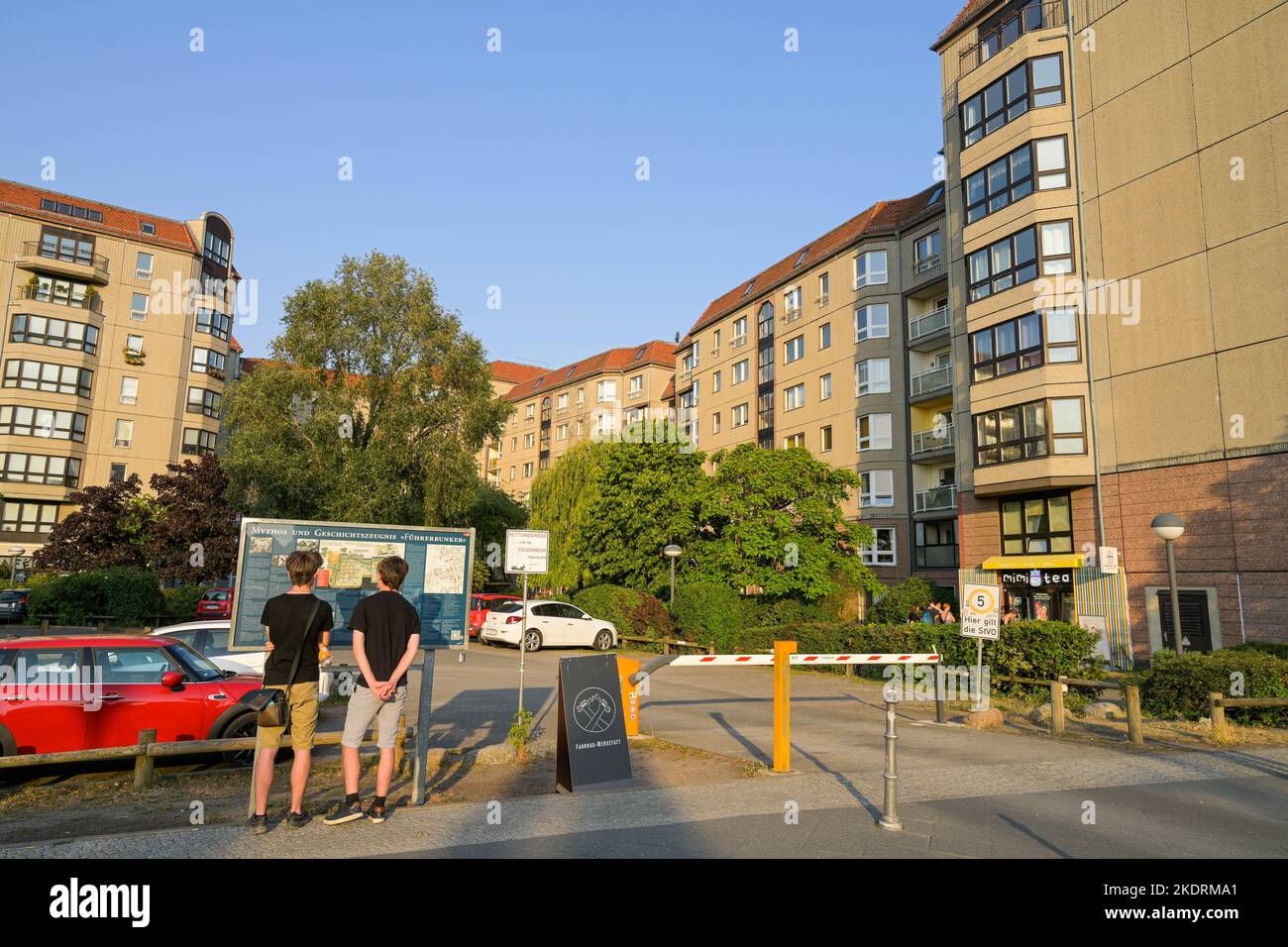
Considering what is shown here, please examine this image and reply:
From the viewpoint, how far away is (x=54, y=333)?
4816cm

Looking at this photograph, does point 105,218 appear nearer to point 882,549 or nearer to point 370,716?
point 882,549

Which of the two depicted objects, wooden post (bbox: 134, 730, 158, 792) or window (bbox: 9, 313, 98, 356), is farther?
window (bbox: 9, 313, 98, 356)

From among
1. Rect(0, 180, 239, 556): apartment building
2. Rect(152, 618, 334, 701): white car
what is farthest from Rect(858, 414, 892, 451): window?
Rect(0, 180, 239, 556): apartment building

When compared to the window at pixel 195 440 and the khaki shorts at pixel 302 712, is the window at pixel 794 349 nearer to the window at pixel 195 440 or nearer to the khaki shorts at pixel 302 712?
Result: the window at pixel 195 440

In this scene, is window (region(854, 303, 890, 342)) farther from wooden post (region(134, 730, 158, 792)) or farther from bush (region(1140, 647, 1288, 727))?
wooden post (region(134, 730, 158, 792))

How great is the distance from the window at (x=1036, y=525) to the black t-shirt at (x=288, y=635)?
966 inches

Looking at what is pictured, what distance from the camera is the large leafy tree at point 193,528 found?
119 ft

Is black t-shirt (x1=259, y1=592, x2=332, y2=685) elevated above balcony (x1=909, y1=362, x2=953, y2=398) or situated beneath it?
situated beneath

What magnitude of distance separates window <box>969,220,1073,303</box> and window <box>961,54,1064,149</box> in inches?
169

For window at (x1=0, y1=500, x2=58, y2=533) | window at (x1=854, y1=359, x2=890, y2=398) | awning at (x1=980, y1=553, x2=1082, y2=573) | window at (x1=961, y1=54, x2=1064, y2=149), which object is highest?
window at (x1=961, y1=54, x2=1064, y2=149)

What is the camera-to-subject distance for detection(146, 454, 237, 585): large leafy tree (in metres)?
36.4

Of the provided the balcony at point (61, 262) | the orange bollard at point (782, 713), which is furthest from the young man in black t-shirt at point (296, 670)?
the balcony at point (61, 262)

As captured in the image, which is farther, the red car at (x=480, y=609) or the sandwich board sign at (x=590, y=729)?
the red car at (x=480, y=609)

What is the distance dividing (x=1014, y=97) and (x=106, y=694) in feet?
98.7
